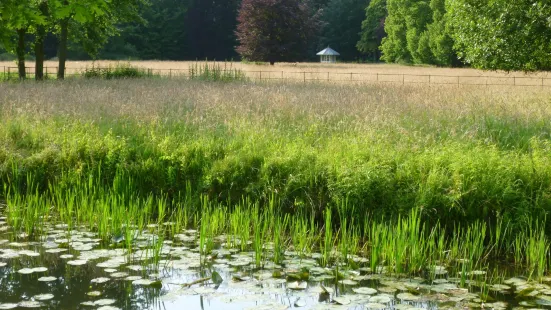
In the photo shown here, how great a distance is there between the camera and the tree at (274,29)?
2576 inches

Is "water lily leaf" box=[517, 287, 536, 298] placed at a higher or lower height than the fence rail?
lower

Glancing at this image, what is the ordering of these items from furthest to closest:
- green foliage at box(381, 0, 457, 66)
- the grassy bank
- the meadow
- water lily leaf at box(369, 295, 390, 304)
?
1. green foliage at box(381, 0, 457, 66)
2. the grassy bank
3. the meadow
4. water lily leaf at box(369, 295, 390, 304)

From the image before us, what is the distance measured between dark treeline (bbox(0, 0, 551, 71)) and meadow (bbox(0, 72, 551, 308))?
2645mm

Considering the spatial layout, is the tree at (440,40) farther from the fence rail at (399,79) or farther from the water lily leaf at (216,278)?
the water lily leaf at (216,278)

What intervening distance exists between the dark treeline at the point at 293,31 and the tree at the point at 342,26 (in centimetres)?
13

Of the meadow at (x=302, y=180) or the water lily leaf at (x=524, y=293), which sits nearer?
the water lily leaf at (x=524, y=293)

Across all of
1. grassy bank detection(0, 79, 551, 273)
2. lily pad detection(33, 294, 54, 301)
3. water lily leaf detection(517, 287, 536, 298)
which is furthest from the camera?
grassy bank detection(0, 79, 551, 273)

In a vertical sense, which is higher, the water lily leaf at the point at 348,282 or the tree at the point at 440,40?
the tree at the point at 440,40

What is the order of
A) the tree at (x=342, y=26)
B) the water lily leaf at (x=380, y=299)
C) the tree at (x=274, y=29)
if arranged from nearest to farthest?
the water lily leaf at (x=380, y=299)
the tree at (x=274, y=29)
the tree at (x=342, y=26)

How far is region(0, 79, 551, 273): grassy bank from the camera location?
9188 millimetres

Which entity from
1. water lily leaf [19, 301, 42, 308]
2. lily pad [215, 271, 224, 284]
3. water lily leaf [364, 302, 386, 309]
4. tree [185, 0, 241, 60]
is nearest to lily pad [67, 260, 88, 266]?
water lily leaf [19, 301, 42, 308]

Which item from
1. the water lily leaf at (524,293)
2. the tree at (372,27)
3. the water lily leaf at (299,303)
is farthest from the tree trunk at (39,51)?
the tree at (372,27)

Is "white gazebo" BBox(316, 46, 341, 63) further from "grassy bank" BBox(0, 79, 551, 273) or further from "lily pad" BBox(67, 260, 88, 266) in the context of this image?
"lily pad" BBox(67, 260, 88, 266)

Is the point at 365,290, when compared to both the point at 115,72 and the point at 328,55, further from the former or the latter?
the point at 328,55
